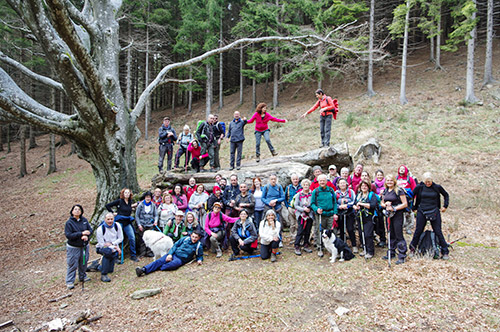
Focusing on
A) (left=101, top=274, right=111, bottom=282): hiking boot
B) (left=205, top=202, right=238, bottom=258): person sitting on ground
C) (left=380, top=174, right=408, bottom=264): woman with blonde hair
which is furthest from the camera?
(left=205, top=202, right=238, bottom=258): person sitting on ground

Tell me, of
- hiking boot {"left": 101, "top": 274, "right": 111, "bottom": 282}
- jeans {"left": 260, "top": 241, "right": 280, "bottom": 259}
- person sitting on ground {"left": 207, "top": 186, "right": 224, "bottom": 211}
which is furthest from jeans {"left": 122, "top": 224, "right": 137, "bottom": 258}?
jeans {"left": 260, "top": 241, "right": 280, "bottom": 259}

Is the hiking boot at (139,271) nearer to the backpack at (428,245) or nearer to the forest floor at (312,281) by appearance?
the forest floor at (312,281)

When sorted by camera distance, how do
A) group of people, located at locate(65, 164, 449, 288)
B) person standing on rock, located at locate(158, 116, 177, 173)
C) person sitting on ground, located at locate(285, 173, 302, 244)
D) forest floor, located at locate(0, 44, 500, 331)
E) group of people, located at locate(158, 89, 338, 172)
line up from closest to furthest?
forest floor, located at locate(0, 44, 500, 331)
group of people, located at locate(65, 164, 449, 288)
person sitting on ground, located at locate(285, 173, 302, 244)
group of people, located at locate(158, 89, 338, 172)
person standing on rock, located at locate(158, 116, 177, 173)

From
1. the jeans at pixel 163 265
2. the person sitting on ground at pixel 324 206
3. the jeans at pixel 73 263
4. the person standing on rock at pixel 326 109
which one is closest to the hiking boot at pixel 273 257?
the person sitting on ground at pixel 324 206

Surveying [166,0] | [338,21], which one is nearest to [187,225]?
[338,21]

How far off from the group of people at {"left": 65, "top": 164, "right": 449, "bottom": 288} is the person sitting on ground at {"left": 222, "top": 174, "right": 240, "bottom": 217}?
0.03m

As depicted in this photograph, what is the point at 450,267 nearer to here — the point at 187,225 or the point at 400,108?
the point at 187,225

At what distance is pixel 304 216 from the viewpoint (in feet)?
23.2

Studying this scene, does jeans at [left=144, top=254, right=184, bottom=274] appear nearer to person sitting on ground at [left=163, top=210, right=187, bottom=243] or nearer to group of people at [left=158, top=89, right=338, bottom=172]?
person sitting on ground at [left=163, top=210, right=187, bottom=243]

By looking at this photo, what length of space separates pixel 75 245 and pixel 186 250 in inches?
98.5

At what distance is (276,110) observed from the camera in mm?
24359

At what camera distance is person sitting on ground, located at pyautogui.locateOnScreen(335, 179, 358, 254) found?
22.4 ft

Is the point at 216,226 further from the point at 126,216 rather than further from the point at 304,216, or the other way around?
the point at 126,216

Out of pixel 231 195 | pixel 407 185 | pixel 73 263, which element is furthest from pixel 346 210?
pixel 73 263
